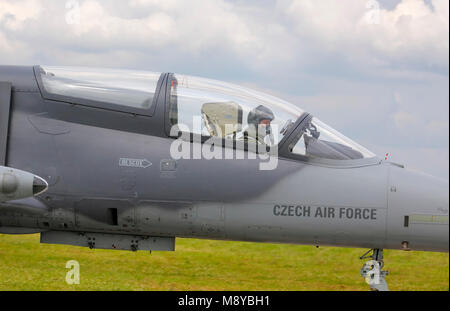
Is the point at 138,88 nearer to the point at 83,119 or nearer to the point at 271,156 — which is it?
the point at 83,119

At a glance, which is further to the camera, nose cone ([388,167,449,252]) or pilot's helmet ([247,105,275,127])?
pilot's helmet ([247,105,275,127])

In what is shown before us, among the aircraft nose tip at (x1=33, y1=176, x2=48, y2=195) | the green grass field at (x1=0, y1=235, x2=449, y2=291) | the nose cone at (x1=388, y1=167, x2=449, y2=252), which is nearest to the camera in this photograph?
the aircraft nose tip at (x1=33, y1=176, x2=48, y2=195)

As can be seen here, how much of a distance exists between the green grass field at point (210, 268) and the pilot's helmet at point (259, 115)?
7.40 meters

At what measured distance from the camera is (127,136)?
9047mm

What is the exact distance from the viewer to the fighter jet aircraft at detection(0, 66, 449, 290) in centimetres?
865

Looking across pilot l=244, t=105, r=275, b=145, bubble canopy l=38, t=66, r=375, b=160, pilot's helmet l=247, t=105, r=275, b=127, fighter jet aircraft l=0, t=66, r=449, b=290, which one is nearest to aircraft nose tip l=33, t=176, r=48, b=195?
fighter jet aircraft l=0, t=66, r=449, b=290

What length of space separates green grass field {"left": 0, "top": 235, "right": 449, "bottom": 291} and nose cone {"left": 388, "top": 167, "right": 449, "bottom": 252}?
8388mm

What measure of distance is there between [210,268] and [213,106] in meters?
11.5

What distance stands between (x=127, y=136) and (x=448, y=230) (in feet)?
15.2

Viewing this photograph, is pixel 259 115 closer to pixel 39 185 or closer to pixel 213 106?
pixel 213 106

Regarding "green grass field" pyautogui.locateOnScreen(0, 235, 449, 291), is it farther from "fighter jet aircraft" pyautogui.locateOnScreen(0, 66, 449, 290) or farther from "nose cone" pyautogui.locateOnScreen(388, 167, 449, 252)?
"nose cone" pyautogui.locateOnScreen(388, 167, 449, 252)

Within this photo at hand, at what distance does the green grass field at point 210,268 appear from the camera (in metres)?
15.9
